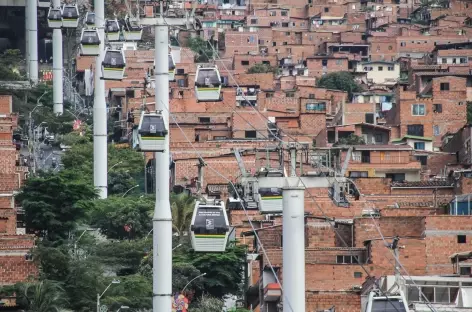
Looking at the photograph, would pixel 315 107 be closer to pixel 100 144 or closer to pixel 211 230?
pixel 100 144

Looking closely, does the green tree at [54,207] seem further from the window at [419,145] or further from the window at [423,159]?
the window at [419,145]

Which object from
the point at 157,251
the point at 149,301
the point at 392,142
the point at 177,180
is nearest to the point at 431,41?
the point at 392,142

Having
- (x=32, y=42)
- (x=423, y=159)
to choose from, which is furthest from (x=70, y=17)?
(x=32, y=42)

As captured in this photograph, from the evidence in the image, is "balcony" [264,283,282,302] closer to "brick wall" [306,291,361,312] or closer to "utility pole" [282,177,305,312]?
"brick wall" [306,291,361,312]

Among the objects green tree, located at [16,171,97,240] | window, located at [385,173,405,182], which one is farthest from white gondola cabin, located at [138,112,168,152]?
window, located at [385,173,405,182]

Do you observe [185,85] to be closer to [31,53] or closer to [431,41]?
[31,53]
